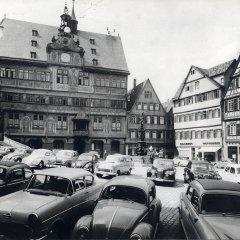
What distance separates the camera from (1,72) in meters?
39.3

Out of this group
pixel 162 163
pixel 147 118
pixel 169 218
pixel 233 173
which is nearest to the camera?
pixel 169 218

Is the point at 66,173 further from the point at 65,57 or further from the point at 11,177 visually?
the point at 65,57

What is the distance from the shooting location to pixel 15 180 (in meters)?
10.2

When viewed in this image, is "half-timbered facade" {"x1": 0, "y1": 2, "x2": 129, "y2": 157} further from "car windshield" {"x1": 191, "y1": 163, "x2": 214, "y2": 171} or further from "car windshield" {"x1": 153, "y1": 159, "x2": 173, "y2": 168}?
"car windshield" {"x1": 191, "y1": 163, "x2": 214, "y2": 171}

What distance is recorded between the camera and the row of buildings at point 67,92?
4006 centimetres

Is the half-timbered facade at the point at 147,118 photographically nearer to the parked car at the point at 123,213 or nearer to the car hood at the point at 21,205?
the parked car at the point at 123,213

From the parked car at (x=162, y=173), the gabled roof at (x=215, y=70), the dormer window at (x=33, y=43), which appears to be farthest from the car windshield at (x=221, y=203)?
the dormer window at (x=33, y=43)

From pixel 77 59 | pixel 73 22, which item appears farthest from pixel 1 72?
pixel 73 22

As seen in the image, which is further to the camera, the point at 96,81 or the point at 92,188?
the point at 96,81

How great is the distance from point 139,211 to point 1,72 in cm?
3736

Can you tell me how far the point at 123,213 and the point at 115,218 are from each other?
1.03ft

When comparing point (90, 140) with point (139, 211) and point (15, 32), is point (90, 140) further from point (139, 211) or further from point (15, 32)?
point (139, 211)

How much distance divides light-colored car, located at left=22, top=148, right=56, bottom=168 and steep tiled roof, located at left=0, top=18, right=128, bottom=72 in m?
20.8

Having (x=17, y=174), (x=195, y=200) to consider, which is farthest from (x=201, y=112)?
(x=195, y=200)
